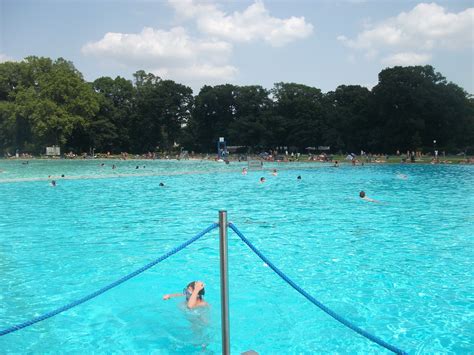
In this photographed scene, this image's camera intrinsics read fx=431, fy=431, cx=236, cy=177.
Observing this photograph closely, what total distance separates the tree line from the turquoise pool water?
171ft

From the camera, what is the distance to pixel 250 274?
949 centimetres

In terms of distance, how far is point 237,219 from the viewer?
16.2 m

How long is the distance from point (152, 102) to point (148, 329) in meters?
84.0

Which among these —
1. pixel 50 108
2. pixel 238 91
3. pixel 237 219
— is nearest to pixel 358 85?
pixel 238 91

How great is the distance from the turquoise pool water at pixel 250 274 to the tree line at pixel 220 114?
2052 inches

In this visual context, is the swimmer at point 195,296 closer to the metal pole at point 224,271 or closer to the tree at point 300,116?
the metal pole at point 224,271

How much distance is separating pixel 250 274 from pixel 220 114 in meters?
82.2

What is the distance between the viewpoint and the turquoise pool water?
641cm

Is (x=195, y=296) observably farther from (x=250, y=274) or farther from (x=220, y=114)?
(x=220, y=114)

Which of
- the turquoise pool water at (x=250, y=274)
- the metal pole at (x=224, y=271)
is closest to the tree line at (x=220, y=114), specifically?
the turquoise pool water at (x=250, y=274)

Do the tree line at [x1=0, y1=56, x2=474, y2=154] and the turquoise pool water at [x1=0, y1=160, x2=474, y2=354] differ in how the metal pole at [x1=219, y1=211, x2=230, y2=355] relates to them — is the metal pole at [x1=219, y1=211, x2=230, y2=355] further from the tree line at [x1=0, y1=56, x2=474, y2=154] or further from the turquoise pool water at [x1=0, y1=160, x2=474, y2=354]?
the tree line at [x1=0, y1=56, x2=474, y2=154]

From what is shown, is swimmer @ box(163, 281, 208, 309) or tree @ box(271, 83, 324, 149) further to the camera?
tree @ box(271, 83, 324, 149)

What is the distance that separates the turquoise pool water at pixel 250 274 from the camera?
6406 mm

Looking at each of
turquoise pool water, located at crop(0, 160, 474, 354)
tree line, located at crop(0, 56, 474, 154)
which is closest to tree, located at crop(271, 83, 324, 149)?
tree line, located at crop(0, 56, 474, 154)
